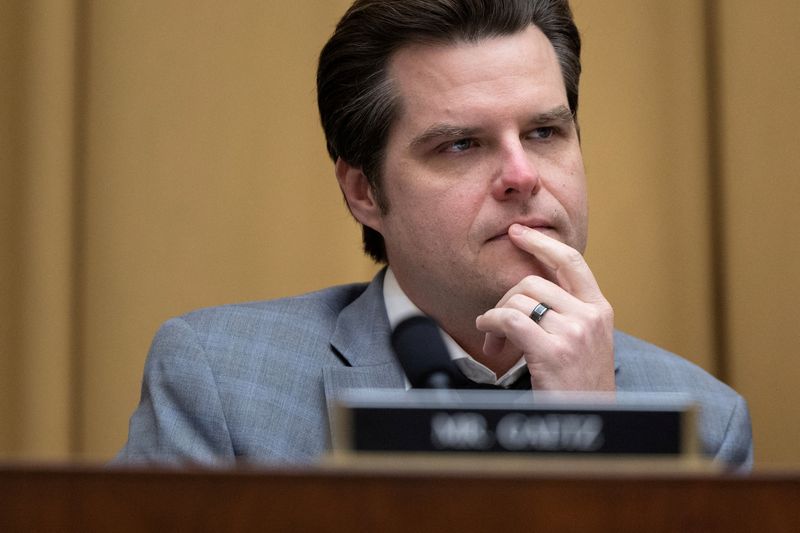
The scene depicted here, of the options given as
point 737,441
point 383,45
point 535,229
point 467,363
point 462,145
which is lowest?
point 737,441

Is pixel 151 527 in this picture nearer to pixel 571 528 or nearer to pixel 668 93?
pixel 571 528

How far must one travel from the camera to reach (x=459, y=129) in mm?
1619

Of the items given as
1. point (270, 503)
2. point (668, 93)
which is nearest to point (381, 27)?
point (668, 93)

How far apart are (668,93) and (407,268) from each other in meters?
0.90

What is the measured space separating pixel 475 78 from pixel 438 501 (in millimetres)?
1094

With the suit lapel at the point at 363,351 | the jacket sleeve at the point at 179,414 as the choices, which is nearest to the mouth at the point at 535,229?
the suit lapel at the point at 363,351

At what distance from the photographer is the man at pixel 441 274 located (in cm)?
148

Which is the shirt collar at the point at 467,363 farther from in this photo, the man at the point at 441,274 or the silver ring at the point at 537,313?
the silver ring at the point at 537,313

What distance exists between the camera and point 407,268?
173 cm

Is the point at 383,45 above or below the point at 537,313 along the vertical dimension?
above

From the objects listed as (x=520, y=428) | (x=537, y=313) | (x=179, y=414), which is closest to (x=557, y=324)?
(x=537, y=313)

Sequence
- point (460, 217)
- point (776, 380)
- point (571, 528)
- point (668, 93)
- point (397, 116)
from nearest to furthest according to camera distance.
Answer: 1. point (571, 528)
2. point (460, 217)
3. point (397, 116)
4. point (776, 380)
5. point (668, 93)

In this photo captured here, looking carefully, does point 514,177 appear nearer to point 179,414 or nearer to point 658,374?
point 658,374

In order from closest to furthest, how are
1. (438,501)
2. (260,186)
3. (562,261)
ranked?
1. (438,501)
2. (562,261)
3. (260,186)
